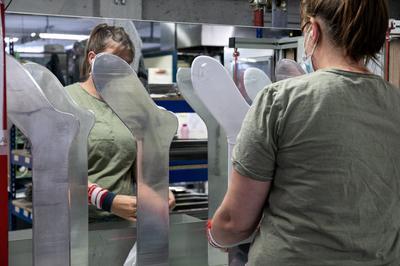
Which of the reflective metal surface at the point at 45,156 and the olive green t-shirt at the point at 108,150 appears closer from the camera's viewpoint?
the reflective metal surface at the point at 45,156

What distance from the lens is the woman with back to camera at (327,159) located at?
98cm

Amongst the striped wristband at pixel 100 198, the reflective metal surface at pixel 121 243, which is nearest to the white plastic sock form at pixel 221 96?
the reflective metal surface at pixel 121 243

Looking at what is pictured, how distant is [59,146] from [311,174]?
1.75 feet

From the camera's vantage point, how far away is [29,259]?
1.35 m

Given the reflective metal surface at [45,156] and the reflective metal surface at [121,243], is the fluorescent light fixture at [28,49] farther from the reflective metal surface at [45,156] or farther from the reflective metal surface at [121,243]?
the reflective metal surface at [45,156]

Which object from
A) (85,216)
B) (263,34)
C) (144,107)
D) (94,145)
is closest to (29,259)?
(85,216)

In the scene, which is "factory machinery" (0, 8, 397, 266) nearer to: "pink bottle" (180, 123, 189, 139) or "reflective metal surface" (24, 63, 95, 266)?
"reflective metal surface" (24, 63, 95, 266)

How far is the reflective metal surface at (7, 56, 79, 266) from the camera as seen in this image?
118 centimetres

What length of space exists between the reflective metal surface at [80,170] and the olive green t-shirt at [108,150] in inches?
22.8

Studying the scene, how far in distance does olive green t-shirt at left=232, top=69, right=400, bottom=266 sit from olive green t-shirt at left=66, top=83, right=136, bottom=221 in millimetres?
968

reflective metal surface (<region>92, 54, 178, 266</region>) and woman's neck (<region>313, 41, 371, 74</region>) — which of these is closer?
woman's neck (<region>313, 41, 371, 74</region>)

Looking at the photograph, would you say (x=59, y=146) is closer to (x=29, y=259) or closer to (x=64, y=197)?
(x=64, y=197)

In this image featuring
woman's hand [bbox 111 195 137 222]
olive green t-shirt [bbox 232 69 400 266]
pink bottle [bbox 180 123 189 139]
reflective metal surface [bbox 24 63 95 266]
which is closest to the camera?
olive green t-shirt [bbox 232 69 400 266]

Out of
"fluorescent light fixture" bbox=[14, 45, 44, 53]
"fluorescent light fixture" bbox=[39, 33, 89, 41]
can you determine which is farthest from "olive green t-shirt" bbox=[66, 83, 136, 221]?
"fluorescent light fixture" bbox=[39, 33, 89, 41]
